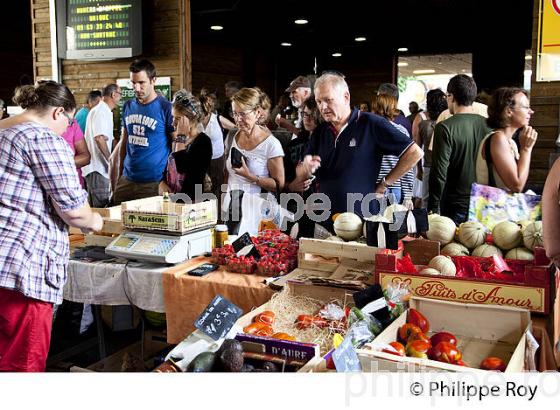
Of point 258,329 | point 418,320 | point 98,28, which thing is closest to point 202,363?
point 258,329

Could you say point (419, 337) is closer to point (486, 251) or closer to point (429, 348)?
point (429, 348)

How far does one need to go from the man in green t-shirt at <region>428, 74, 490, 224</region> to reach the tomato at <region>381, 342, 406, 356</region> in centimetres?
223

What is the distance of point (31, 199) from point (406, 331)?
1538 mm

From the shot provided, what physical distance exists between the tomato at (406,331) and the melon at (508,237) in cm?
84

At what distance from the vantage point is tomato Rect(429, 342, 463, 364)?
5.68 feet

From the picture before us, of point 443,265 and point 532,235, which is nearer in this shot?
point 443,265

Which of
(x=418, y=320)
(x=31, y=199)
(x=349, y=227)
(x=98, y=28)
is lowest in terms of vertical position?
(x=418, y=320)

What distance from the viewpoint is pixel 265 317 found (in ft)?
7.03

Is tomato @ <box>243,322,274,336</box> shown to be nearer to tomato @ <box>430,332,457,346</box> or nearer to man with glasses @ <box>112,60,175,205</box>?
tomato @ <box>430,332,457,346</box>

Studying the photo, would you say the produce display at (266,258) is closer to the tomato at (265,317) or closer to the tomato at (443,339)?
the tomato at (265,317)

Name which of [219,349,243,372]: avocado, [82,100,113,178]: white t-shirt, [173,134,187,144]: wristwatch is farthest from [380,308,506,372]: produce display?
[82,100,113,178]: white t-shirt

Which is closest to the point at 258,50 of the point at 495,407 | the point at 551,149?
the point at 551,149

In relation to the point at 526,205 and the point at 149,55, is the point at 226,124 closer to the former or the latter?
the point at 149,55

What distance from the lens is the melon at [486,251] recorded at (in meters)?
2.51
